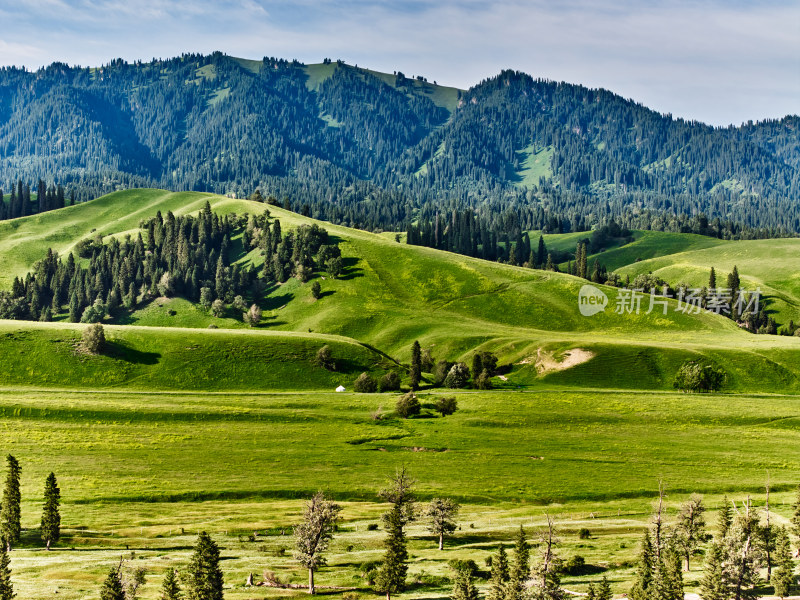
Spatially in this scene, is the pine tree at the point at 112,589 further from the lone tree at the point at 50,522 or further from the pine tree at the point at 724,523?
the pine tree at the point at 724,523

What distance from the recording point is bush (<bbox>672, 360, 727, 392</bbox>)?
512 ft

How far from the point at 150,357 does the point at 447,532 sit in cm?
9909

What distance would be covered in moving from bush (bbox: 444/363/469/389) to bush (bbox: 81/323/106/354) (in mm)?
73401

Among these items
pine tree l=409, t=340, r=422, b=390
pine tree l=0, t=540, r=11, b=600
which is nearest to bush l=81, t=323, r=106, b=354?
pine tree l=409, t=340, r=422, b=390

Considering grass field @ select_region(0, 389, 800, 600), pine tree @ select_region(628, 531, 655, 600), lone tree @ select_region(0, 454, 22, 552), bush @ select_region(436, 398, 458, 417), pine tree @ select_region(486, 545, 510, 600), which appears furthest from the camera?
bush @ select_region(436, 398, 458, 417)

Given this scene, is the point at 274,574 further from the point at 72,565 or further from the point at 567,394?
the point at 567,394

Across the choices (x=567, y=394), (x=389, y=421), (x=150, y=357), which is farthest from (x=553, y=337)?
(x=150, y=357)

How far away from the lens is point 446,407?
130 meters

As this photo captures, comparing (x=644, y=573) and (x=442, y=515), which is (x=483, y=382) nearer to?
(x=442, y=515)

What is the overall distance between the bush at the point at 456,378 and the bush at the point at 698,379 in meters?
46.1

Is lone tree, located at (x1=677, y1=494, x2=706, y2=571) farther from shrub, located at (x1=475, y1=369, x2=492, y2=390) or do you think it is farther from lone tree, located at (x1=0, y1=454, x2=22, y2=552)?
shrub, located at (x1=475, y1=369, x2=492, y2=390)

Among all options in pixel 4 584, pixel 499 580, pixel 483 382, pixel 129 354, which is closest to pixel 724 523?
pixel 499 580

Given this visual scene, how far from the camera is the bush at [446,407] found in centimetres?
12938

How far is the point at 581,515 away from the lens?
8456cm
